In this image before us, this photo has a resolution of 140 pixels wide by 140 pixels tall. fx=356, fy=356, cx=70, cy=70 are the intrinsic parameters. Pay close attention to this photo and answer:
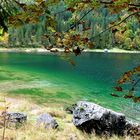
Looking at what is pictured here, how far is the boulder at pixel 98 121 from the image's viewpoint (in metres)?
17.5

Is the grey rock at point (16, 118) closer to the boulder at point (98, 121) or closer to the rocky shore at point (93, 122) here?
the rocky shore at point (93, 122)

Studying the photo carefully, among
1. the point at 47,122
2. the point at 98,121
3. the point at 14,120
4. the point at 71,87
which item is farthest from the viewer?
the point at 71,87

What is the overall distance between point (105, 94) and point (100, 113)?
27.2m

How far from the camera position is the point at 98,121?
57.4 ft

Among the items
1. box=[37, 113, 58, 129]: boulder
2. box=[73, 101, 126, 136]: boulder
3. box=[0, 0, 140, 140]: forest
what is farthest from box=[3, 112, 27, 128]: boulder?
box=[73, 101, 126, 136]: boulder

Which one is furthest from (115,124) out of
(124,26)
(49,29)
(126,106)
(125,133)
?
(126,106)

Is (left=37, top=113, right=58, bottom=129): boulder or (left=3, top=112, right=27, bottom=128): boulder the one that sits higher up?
(left=3, top=112, right=27, bottom=128): boulder

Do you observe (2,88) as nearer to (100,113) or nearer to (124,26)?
(100,113)

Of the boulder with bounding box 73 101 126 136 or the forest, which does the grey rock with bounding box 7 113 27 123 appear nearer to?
the forest

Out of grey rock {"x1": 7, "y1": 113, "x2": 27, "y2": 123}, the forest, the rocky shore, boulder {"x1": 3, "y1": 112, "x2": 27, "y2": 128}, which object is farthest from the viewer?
the rocky shore

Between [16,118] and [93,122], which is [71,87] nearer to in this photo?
[93,122]

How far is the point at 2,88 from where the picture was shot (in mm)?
44062

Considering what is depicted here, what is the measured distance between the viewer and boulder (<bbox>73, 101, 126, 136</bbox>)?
17.5m

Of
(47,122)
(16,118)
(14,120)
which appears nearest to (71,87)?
(47,122)
